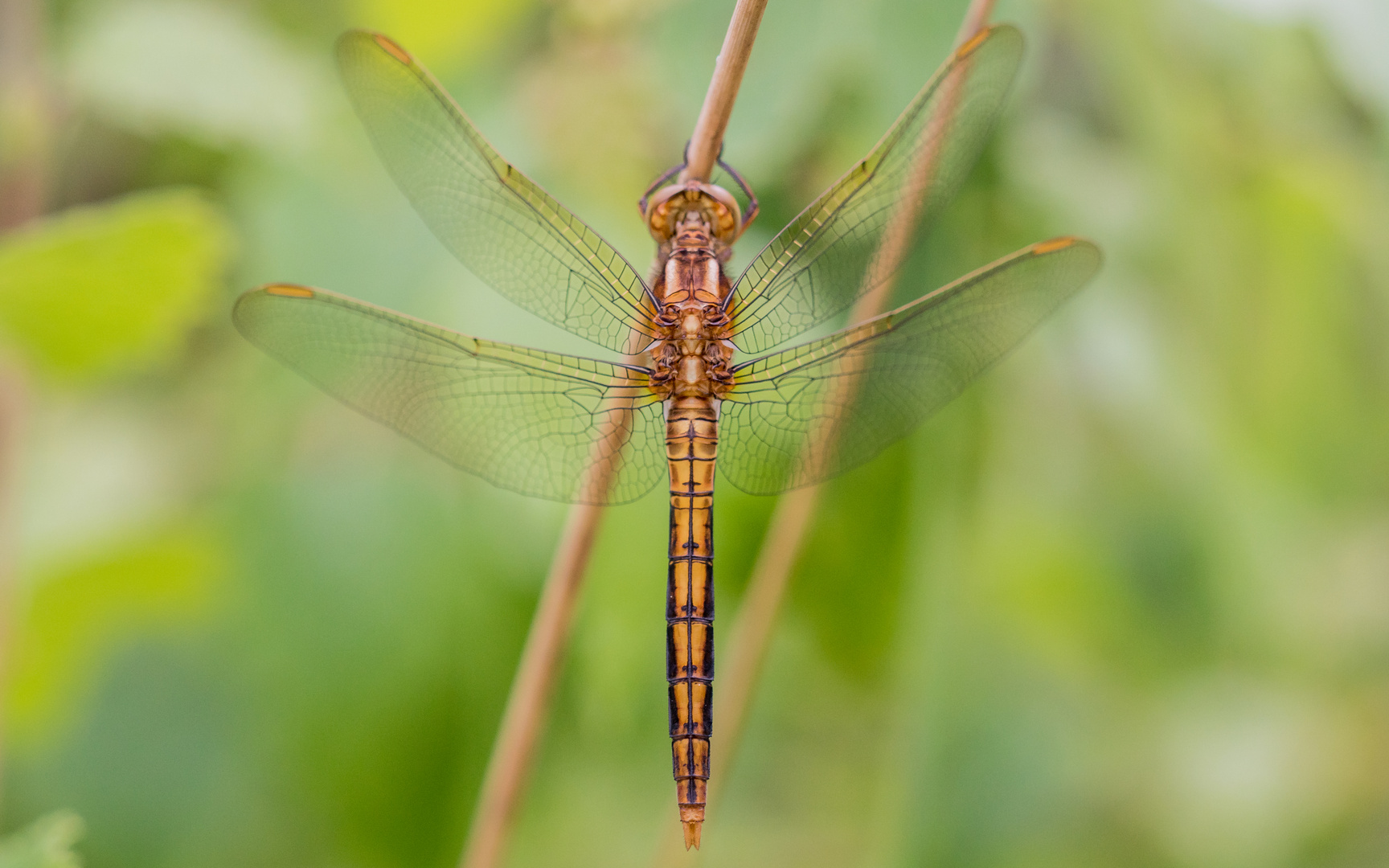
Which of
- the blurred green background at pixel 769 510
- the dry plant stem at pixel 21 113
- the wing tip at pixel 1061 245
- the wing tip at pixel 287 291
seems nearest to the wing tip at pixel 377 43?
the wing tip at pixel 287 291

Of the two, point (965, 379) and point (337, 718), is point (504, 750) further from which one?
point (337, 718)

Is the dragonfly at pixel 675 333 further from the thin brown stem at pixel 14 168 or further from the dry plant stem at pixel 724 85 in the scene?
the thin brown stem at pixel 14 168

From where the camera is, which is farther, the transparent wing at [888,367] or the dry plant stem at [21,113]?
the dry plant stem at [21,113]

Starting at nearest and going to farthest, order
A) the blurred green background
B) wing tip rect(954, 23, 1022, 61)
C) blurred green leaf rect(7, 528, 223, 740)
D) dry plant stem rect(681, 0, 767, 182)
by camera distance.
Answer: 1. dry plant stem rect(681, 0, 767, 182)
2. wing tip rect(954, 23, 1022, 61)
3. the blurred green background
4. blurred green leaf rect(7, 528, 223, 740)

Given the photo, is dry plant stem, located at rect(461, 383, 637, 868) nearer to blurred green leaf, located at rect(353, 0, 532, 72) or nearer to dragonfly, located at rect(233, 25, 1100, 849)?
dragonfly, located at rect(233, 25, 1100, 849)

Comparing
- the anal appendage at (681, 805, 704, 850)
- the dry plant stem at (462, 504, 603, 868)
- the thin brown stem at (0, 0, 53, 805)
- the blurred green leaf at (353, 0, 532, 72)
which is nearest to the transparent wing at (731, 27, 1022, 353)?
the dry plant stem at (462, 504, 603, 868)

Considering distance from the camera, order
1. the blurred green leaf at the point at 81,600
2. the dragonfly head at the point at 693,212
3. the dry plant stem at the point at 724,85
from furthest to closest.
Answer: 1. the blurred green leaf at the point at 81,600
2. the dragonfly head at the point at 693,212
3. the dry plant stem at the point at 724,85

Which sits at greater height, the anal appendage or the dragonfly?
the dragonfly
